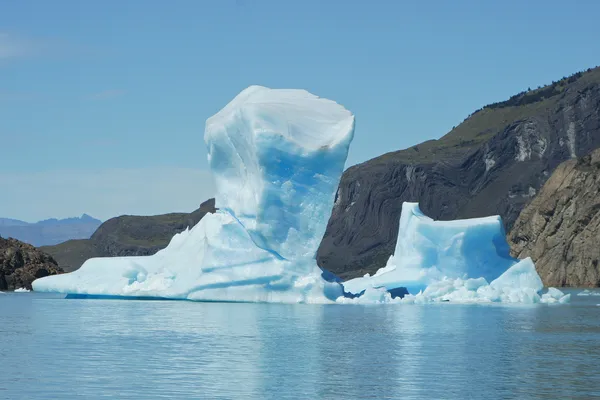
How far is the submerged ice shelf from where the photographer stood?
38.1m

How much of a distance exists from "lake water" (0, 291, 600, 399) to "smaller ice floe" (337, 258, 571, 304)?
12.1 feet

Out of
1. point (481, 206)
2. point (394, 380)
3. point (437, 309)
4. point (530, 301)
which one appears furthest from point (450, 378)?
point (481, 206)

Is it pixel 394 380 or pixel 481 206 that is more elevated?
pixel 481 206

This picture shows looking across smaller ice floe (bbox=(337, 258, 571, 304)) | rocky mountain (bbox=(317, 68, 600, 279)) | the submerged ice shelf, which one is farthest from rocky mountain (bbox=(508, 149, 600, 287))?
the submerged ice shelf

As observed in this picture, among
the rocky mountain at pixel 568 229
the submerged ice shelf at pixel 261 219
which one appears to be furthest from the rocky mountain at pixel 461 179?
the submerged ice shelf at pixel 261 219

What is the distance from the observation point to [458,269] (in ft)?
149

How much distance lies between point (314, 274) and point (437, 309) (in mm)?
6905

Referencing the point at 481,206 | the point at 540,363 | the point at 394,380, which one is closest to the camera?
the point at 394,380

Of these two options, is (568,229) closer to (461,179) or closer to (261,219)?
(461,179)

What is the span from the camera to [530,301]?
45.9 metres

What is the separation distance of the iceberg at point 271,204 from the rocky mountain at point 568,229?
60.4 m

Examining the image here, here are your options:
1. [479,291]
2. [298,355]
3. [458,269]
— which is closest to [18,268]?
[458,269]

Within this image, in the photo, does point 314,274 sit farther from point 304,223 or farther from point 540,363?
point 540,363

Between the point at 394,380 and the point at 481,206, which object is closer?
the point at 394,380
